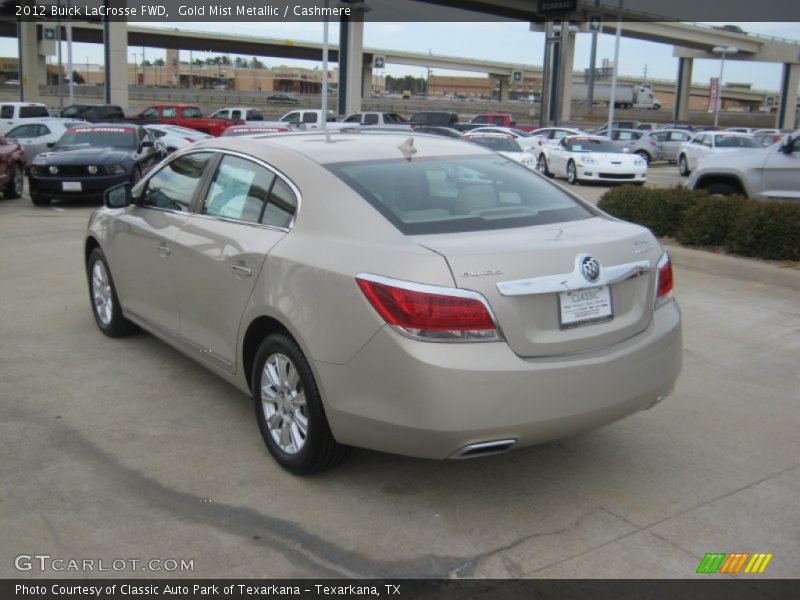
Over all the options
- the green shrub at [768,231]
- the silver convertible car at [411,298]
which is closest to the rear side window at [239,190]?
the silver convertible car at [411,298]

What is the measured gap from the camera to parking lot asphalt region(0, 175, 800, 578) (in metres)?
3.48

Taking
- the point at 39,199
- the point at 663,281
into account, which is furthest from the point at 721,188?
the point at 39,199

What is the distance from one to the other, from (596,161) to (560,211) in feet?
62.1

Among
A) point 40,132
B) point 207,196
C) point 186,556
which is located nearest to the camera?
point 186,556

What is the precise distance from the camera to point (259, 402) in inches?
171

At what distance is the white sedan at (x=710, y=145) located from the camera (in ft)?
86.7

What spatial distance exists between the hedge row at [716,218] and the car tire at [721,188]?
4.03 ft

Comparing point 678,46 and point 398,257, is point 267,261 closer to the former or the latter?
point 398,257

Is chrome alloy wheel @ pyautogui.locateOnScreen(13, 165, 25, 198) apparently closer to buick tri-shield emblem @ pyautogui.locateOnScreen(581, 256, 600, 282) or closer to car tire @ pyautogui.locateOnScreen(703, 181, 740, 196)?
car tire @ pyautogui.locateOnScreen(703, 181, 740, 196)

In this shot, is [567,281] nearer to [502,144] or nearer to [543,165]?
[502,144]

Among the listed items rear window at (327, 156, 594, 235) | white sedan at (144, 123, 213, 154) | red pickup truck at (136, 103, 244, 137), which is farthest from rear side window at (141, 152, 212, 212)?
red pickup truck at (136, 103, 244, 137)

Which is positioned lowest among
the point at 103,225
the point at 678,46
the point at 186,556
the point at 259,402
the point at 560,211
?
the point at 186,556

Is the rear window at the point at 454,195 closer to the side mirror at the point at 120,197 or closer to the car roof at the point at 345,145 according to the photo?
the car roof at the point at 345,145
